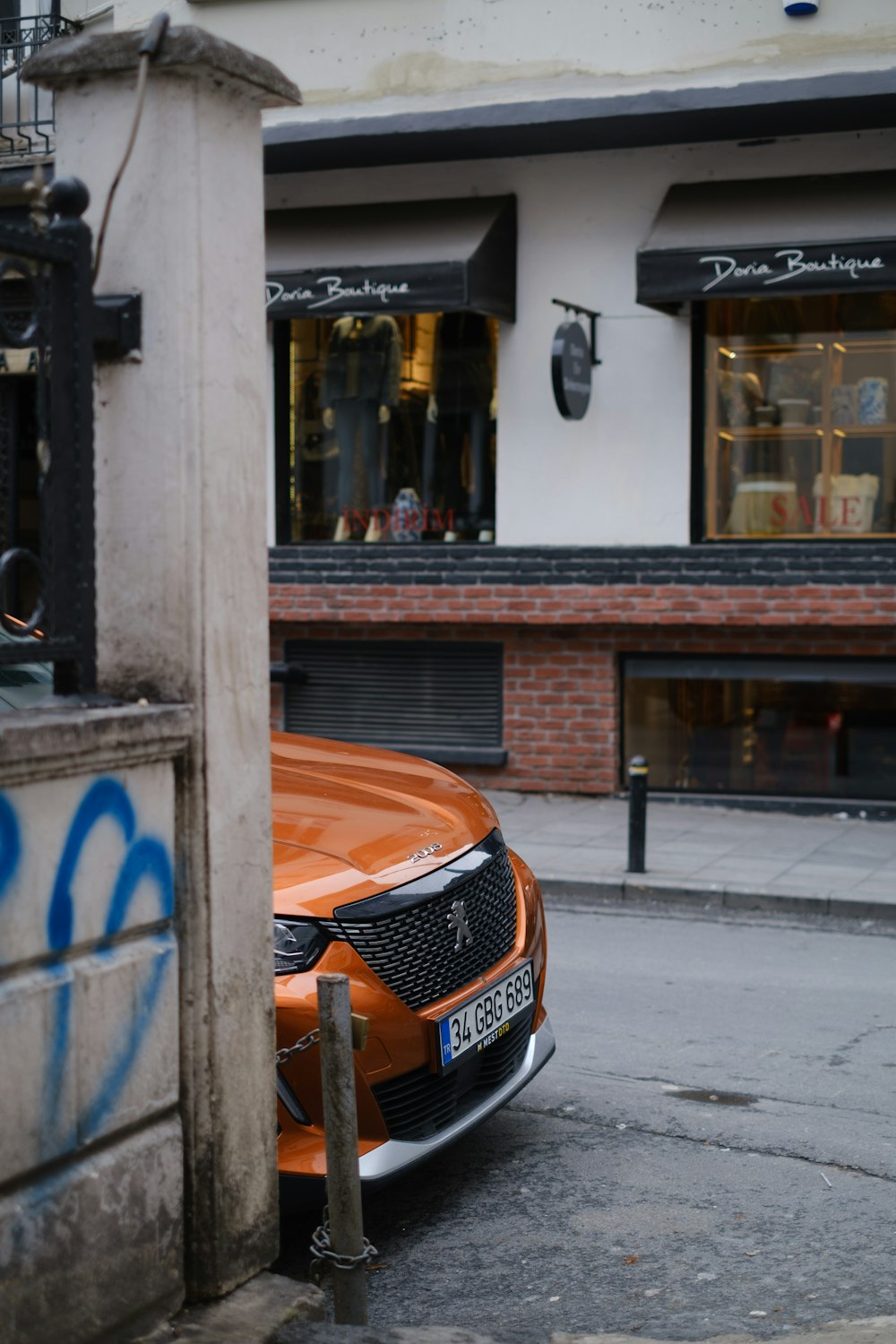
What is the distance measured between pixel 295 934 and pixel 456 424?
1005cm

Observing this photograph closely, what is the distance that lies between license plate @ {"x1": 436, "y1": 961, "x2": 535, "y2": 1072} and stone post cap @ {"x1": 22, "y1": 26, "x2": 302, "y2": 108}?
2.48m

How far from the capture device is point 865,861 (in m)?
10.6

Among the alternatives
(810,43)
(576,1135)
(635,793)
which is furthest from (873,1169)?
(810,43)

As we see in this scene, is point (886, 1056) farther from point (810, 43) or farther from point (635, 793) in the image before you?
point (810, 43)

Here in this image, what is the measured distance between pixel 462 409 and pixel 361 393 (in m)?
0.97

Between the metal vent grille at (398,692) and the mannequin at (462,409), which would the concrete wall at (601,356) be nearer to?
the mannequin at (462,409)

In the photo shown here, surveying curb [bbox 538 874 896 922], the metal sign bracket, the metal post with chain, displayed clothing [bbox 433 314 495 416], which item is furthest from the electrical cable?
displayed clothing [bbox 433 314 495 416]

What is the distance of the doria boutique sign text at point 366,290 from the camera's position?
12.8 meters

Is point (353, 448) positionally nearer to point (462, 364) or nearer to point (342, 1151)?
point (462, 364)

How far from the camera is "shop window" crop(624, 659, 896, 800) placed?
41.1 feet

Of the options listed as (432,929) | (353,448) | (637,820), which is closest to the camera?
(432,929)

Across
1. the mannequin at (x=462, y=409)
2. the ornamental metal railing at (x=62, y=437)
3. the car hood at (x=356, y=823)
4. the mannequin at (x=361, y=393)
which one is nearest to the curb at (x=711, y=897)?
the car hood at (x=356, y=823)

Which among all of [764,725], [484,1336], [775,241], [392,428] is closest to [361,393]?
[392,428]

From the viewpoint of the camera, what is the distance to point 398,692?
13992mm
